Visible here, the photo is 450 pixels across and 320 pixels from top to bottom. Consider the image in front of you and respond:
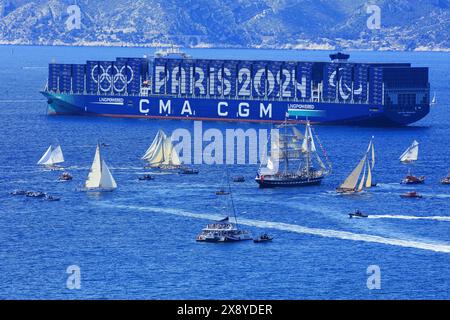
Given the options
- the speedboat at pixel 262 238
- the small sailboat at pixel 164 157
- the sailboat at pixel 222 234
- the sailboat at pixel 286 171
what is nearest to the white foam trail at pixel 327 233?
the speedboat at pixel 262 238

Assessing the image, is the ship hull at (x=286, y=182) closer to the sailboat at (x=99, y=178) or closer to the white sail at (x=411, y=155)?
the sailboat at (x=99, y=178)

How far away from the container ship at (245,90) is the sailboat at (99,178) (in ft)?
217

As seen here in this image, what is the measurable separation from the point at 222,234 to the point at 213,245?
1.29 meters

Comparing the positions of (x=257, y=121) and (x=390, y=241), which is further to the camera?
(x=257, y=121)

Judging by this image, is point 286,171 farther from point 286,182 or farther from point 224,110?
point 224,110

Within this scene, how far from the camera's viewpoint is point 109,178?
84.0 m

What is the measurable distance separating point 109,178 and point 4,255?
1006 inches

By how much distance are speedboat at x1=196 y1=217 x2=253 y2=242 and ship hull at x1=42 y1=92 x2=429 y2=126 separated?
273 feet

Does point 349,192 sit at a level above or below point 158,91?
below

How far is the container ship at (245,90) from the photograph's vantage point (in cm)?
14612

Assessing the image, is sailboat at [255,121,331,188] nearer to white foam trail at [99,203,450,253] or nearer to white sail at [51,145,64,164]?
white foam trail at [99,203,450,253]
